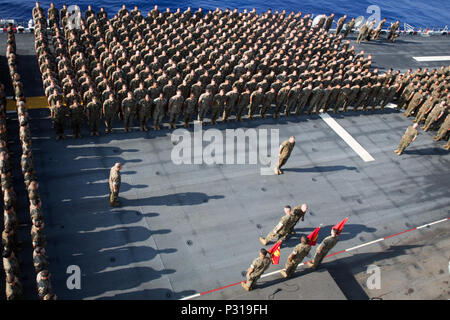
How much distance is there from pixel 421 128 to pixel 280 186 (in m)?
10.8

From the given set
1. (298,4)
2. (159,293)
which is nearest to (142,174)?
(159,293)

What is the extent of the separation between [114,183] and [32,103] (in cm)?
750

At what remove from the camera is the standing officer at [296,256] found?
35.0ft

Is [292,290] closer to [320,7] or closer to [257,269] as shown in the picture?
[257,269]

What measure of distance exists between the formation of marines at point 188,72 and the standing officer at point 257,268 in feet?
26.4

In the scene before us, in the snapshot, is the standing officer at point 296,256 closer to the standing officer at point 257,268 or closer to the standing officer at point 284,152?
the standing officer at point 257,268

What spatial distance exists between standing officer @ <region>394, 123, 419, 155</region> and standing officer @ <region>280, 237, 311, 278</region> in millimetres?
9670

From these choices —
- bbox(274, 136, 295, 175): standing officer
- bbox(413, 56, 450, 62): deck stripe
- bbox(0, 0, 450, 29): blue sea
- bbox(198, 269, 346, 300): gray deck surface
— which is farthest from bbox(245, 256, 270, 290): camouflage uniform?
bbox(0, 0, 450, 29): blue sea

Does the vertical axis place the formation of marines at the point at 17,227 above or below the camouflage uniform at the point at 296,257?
above

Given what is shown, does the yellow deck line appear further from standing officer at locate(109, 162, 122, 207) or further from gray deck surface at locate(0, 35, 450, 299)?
standing officer at locate(109, 162, 122, 207)

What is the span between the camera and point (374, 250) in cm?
1317

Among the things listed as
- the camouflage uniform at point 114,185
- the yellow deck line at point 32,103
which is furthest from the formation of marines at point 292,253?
the yellow deck line at point 32,103

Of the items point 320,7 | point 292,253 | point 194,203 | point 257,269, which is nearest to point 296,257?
point 292,253

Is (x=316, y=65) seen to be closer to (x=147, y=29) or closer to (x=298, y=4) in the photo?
(x=147, y=29)
